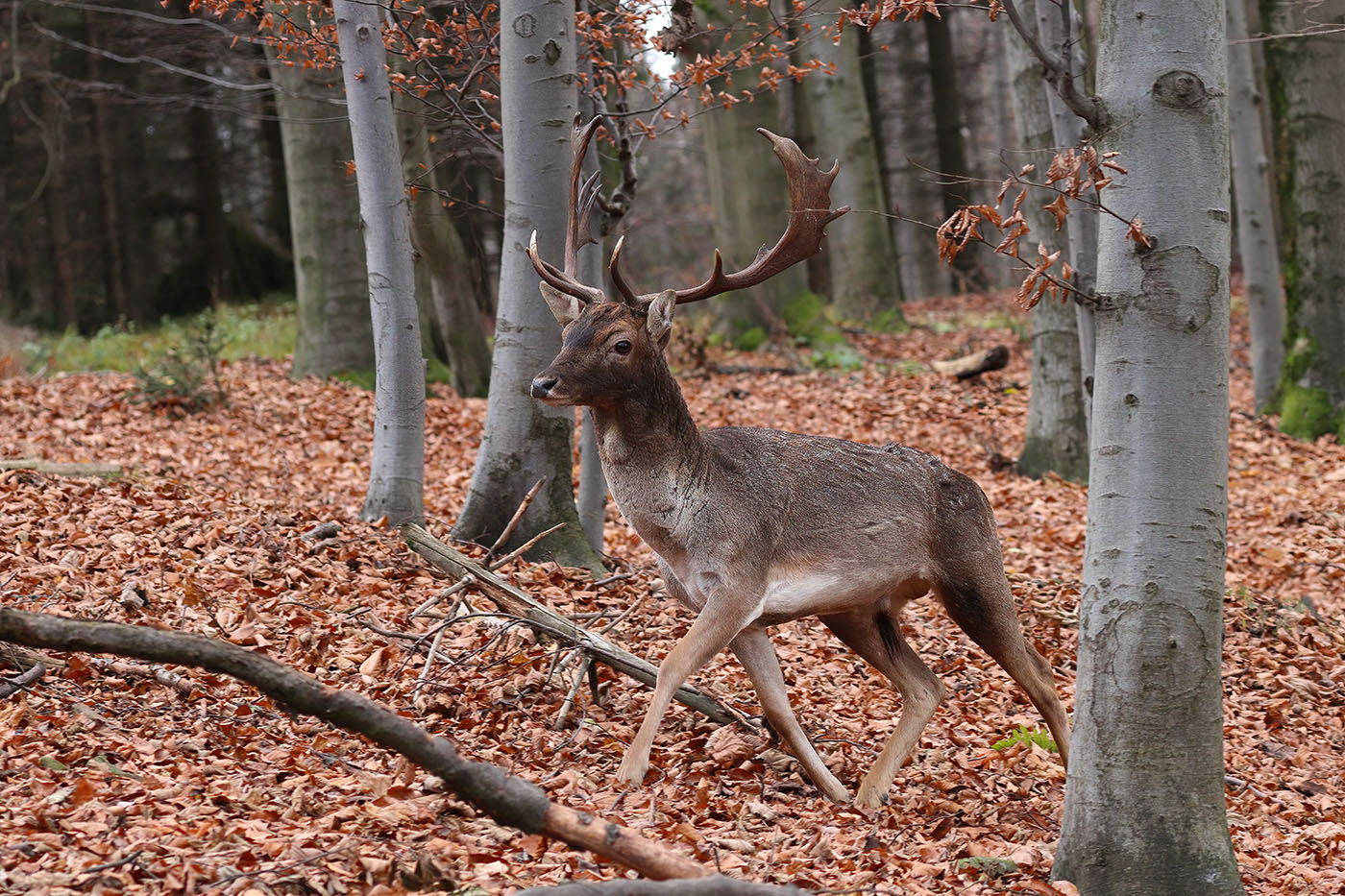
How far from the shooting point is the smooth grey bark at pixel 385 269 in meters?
8.56

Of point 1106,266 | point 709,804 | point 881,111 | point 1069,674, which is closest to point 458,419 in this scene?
point 1069,674

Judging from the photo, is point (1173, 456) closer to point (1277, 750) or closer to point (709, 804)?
point (709, 804)

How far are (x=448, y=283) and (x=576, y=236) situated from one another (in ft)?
26.3

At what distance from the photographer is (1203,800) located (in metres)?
4.82

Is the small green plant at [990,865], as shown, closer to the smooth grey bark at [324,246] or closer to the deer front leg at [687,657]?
the deer front leg at [687,657]

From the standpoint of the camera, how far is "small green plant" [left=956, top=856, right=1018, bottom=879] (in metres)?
5.15

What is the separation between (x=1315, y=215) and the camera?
1409 centimetres

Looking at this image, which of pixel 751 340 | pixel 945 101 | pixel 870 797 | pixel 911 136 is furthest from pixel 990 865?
pixel 911 136

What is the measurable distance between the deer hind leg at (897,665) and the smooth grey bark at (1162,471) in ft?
5.07

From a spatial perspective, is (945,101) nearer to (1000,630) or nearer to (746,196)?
(746,196)

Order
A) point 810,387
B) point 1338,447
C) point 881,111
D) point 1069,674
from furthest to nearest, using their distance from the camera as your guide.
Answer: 1. point 881,111
2. point 810,387
3. point 1338,447
4. point 1069,674

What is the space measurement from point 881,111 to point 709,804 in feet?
93.2

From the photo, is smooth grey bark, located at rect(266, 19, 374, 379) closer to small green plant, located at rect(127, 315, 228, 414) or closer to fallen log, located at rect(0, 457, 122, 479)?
small green plant, located at rect(127, 315, 228, 414)

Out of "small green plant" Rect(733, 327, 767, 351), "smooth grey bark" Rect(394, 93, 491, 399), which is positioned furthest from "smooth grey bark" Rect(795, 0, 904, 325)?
"smooth grey bark" Rect(394, 93, 491, 399)
